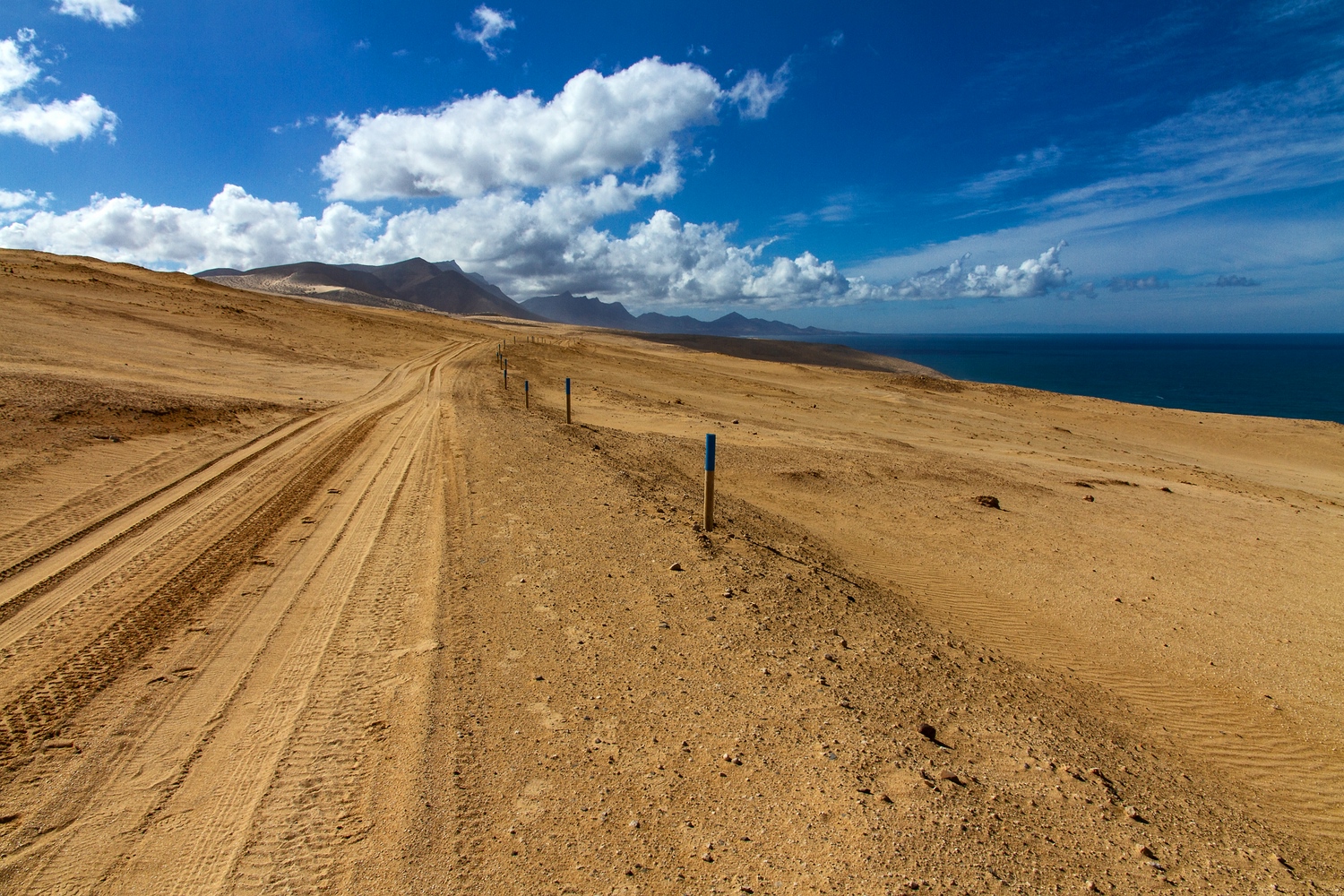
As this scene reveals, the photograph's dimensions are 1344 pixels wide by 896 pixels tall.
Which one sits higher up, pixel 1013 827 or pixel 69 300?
pixel 69 300

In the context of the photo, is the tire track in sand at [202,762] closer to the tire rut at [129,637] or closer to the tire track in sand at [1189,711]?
the tire rut at [129,637]

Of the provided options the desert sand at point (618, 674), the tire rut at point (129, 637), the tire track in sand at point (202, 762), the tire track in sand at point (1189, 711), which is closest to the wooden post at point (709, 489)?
the desert sand at point (618, 674)

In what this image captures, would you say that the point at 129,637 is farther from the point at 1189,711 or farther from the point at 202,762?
the point at 1189,711

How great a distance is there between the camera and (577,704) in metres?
4.11

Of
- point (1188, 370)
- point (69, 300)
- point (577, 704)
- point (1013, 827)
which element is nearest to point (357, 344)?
point (69, 300)

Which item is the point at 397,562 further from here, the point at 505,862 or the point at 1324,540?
the point at 1324,540

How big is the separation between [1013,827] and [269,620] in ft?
17.5

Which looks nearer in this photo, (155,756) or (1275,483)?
(155,756)

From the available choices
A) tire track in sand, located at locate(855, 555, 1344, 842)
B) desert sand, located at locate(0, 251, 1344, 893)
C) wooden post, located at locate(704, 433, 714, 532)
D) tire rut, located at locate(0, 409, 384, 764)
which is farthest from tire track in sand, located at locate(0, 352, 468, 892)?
tire track in sand, located at locate(855, 555, 1344, 842)

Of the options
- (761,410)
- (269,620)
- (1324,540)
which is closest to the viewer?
(269,620)

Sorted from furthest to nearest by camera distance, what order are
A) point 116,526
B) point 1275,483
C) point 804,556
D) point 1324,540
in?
point 1275,483, point 1324,540, point 804,556, point 116,526

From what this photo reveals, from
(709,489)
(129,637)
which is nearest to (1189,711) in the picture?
(709,489)

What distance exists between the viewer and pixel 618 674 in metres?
4.50

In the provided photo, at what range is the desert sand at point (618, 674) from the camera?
302 centimetres
